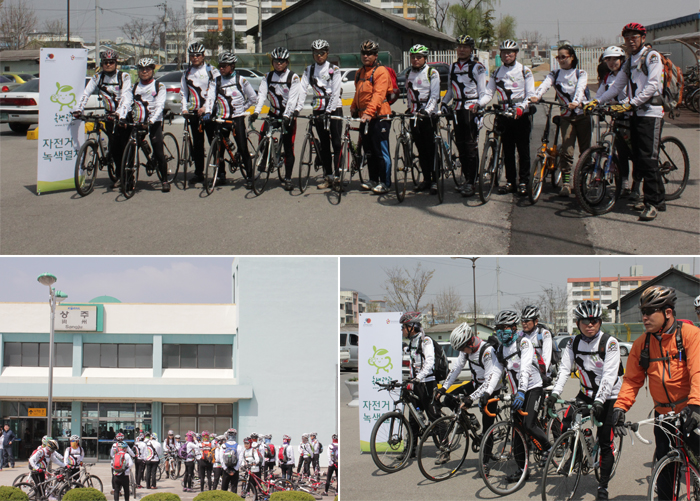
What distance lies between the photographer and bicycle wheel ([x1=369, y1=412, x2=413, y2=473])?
24.0 ft

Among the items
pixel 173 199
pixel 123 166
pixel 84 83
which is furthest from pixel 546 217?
pixel 84 83

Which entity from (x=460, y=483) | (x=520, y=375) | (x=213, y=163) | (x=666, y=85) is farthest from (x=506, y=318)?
(x=213, y=163)

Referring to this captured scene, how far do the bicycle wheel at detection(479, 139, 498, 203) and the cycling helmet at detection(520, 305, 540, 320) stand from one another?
301 cm

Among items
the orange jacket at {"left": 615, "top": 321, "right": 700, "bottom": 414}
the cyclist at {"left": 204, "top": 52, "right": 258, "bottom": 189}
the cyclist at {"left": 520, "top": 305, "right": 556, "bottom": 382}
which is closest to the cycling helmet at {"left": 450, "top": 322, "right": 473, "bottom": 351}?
the cyclist at {"left": 520, "top": 305, "right": 556, "bottom": 382}

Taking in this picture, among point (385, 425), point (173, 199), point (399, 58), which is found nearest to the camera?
point (385, 425)

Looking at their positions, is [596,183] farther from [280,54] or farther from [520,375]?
[280,54]

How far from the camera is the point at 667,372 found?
4840 millimetres

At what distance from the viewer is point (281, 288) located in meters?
32.4

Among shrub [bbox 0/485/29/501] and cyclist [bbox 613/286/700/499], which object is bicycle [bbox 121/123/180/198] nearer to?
shrub [bbox 0/485/29/501]

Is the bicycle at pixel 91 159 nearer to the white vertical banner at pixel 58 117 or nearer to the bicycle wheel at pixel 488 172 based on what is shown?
the white vertical banner at pixel 58 117

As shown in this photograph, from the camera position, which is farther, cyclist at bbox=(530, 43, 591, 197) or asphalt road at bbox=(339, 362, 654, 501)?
cyclist at bbox=(530, 43, 591, 197)

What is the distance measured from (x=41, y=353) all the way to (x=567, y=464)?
1249 inches

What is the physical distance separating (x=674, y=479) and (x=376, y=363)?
14.7ft

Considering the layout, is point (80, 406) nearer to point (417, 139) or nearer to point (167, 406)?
A: point (167, 406)
